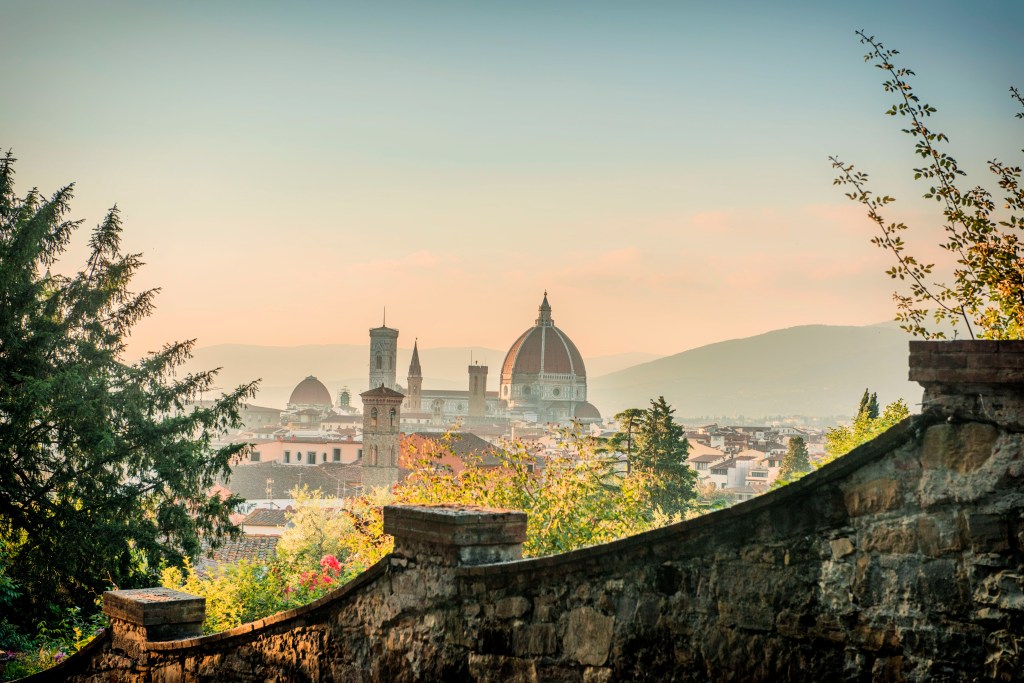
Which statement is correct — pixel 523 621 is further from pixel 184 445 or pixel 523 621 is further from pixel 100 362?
pixel 100 362

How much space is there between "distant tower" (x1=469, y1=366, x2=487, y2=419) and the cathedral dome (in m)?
4.83

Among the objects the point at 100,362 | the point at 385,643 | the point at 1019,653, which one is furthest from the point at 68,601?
the point at 1019,653

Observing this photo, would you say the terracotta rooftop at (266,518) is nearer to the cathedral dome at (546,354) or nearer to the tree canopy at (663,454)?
the tree canopy at (663,454)

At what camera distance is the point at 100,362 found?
18.5 meters

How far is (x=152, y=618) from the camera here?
18.5 feet

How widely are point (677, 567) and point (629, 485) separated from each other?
9.86 meters

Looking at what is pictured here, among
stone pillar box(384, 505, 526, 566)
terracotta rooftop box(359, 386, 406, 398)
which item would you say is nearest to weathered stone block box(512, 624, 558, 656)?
stone pillar box(384, 505, 526, 566)

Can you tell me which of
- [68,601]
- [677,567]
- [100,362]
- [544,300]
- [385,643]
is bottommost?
[68,601]

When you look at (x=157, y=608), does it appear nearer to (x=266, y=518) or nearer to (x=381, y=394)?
(x=266, y=518)

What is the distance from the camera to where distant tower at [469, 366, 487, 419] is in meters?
150

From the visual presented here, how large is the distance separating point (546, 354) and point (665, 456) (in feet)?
383

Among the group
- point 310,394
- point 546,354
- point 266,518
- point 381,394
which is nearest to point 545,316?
point 546,354

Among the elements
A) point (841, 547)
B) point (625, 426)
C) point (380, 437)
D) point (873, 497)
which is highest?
point (380, 437)

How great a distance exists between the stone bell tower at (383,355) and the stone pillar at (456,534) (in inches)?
5289
